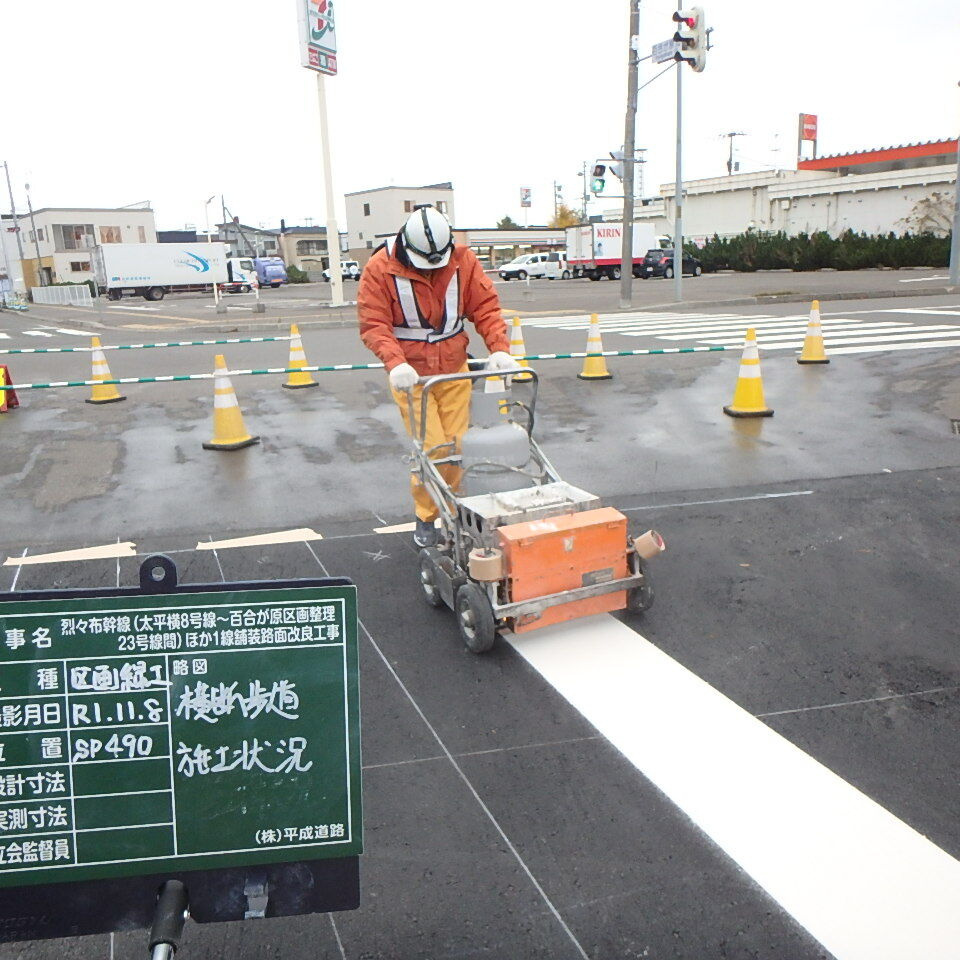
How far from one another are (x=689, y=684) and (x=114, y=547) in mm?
3768

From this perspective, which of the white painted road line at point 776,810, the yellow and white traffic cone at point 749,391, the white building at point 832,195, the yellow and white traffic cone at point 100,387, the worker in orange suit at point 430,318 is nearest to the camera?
the white painted road line at point 776,810

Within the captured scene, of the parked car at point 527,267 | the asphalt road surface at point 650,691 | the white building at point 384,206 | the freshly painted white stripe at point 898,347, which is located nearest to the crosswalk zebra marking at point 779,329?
the freshly painted white stripe at point 898,347

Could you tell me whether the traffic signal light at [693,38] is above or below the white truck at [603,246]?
above

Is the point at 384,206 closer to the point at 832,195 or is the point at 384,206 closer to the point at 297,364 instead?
the point at 832,195

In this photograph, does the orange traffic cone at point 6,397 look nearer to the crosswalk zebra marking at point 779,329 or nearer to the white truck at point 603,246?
the crosswalk zebra marking at point 779,329

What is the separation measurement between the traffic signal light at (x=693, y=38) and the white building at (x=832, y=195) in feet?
105

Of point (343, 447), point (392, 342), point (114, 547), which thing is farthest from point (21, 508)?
point (392, 342)

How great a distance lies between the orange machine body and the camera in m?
3.95

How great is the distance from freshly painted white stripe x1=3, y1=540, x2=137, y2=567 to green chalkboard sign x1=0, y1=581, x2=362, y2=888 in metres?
3.79

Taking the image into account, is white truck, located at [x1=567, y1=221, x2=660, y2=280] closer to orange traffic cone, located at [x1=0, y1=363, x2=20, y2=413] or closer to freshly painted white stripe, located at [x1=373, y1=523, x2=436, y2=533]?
orange traffic cone, located at [x1=0, y1=363, x2=20, y2=413]

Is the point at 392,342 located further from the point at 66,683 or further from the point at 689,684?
the point at 66,683

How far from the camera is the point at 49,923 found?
6.44 feet

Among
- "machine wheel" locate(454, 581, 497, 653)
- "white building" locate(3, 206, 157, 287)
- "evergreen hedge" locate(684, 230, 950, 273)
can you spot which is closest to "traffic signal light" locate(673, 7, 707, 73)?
"machine wheel" locate(454, 581, 497, 653)

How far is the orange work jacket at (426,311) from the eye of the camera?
494 cm
